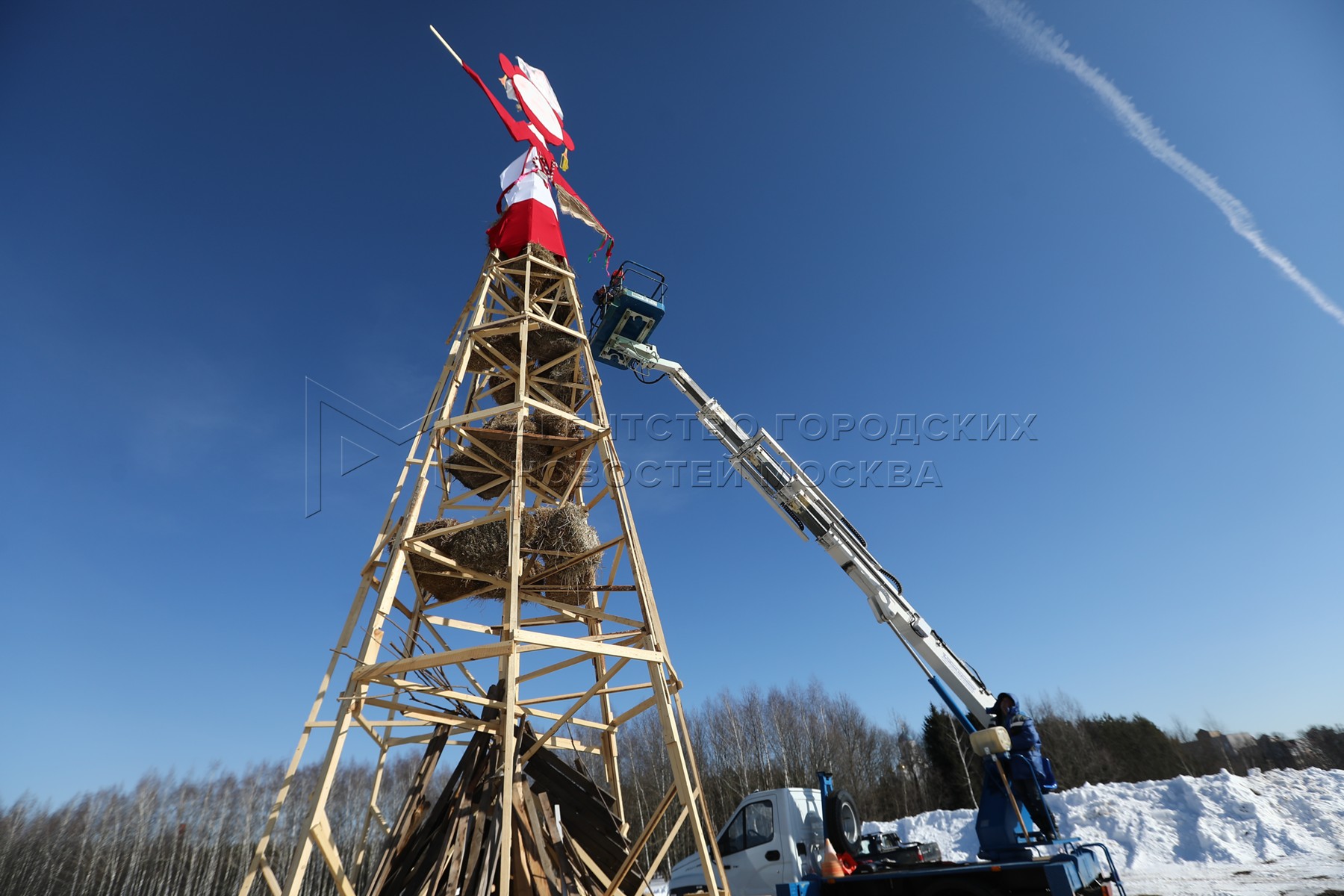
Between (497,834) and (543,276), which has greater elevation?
(543,276)

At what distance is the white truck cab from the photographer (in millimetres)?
8672

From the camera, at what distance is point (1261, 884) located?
41.2 ft

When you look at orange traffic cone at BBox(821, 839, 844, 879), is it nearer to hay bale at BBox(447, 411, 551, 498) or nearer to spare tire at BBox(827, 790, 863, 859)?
spare tire at BBox(827, 790, 863, 859)

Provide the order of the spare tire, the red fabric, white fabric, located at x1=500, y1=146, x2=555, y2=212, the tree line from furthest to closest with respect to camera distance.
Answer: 1. the tree line
2. white fabric, located at x1=500, y1=146, x2=555, y2=212
3. the red fabric
4. the spare tire

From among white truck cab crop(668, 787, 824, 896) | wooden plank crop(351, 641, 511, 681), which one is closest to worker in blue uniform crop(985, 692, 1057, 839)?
white truck cab crop(668, 787, 824, 896)

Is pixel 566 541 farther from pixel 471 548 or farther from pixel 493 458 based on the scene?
pixel 493 458

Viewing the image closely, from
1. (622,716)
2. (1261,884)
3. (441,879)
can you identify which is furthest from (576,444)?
(1261,884)

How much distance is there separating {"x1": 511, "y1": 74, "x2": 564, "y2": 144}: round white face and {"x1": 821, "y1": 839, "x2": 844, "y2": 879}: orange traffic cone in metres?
→ 12.3

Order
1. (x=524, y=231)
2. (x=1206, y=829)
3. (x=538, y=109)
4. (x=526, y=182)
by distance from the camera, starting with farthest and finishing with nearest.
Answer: (x=1206, y=829)
(x=538, y=109)
(x=526, y=182)
(x=524, y=231)

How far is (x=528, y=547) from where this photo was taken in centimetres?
813

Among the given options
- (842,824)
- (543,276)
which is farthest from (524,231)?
(842,824)

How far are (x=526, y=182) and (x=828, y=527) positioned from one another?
26.6ft

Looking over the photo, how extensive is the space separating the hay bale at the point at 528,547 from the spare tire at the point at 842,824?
15.7ft

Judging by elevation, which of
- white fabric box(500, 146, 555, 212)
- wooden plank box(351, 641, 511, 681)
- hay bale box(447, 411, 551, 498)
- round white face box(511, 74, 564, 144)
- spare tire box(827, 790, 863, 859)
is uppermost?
round white face box(511, 74, 564, 144)
